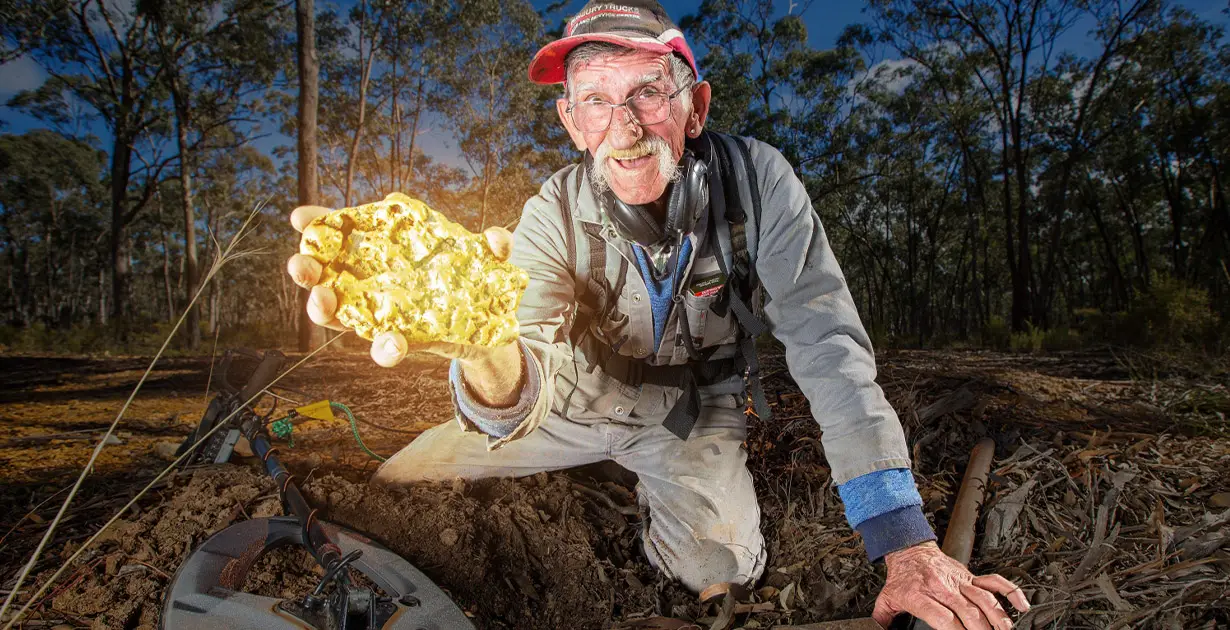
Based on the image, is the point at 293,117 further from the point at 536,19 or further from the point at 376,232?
the point at 376,232

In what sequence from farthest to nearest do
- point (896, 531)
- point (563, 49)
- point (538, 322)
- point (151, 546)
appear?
point (563, 49)
point (538, 322)
point (151, 546)
point (896, 531)

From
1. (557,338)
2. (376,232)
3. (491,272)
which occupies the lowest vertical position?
(557,338)

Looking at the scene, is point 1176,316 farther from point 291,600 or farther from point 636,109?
point 291,600

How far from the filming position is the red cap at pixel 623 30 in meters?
2.20

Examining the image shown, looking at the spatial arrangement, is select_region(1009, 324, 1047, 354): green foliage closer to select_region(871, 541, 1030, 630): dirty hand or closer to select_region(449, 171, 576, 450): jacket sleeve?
select_region(871, 541, 1030, 630): dirty hand

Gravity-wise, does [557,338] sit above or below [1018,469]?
above

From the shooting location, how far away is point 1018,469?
2545mm

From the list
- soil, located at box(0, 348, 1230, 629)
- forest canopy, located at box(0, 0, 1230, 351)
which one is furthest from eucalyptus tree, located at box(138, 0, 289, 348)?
soil, located at box(0, 348, 1230, 629)

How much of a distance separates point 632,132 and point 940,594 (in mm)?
1896

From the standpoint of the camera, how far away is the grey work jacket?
1.91 meters

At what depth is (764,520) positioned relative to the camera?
2.76 meters

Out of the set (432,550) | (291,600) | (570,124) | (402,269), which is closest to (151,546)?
(291,600)

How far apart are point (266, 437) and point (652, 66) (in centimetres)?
228

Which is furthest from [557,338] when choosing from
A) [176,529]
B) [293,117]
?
[293,117]
